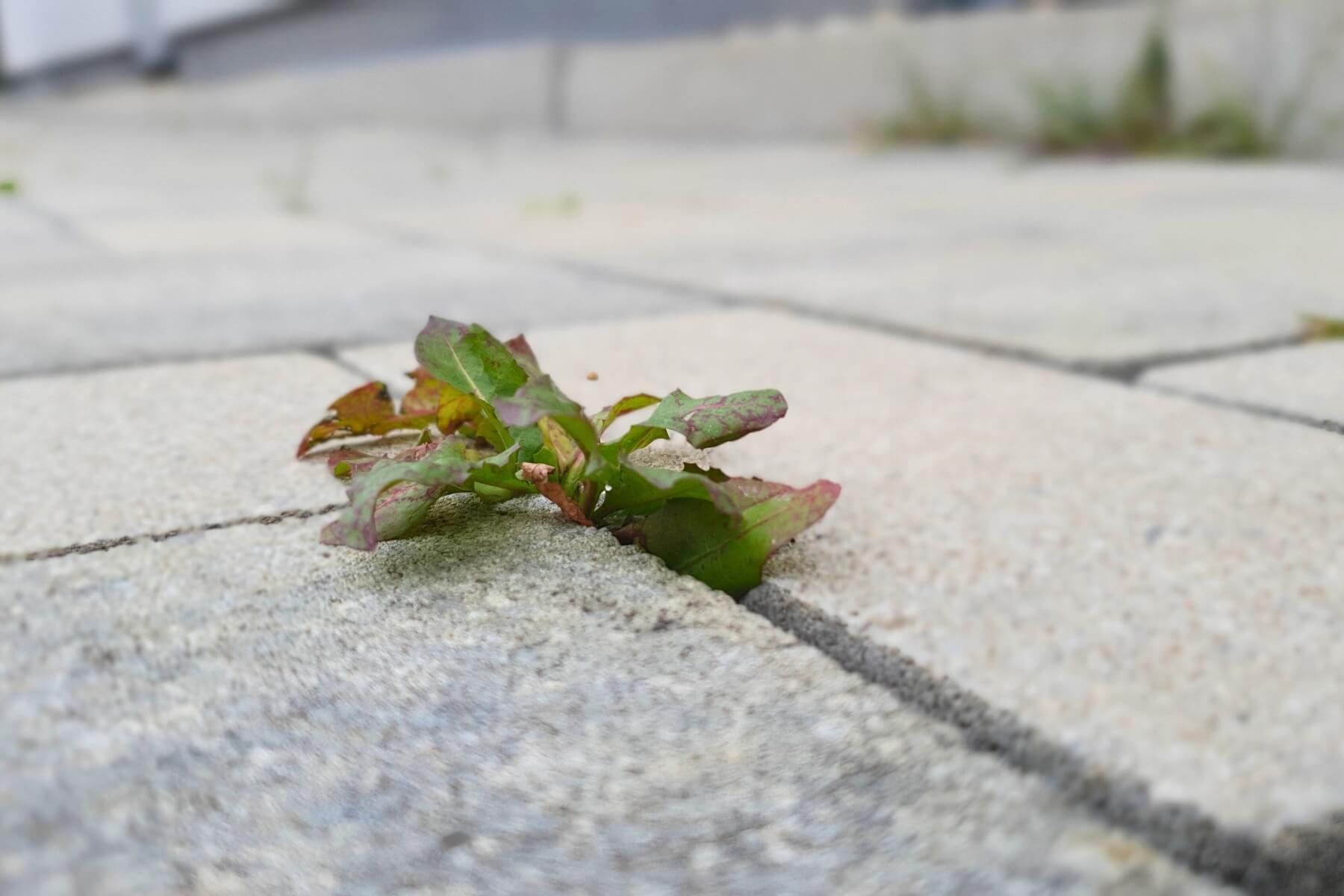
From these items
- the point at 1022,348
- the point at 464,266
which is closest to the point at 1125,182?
the point at 464,266

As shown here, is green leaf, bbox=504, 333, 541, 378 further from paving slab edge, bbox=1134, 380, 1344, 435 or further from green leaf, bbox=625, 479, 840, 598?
paving slab edge, bbox=1134, 380, 1344, 435

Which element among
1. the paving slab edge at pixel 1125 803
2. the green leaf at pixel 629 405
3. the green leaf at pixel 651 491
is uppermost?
the green leaf at pixel 629 405

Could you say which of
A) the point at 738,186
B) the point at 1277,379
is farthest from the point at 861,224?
the point at 1277,379

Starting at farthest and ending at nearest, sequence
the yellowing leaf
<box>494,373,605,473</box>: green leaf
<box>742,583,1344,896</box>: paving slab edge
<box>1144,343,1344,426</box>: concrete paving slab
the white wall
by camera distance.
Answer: the white wall
<box>1144,343,1344,426</box>: concrete paving slab
the yellowing leaf
<box>494,373,605,473</box>: green leaf
<box>742,583,1344,896</box>: paving slab edge

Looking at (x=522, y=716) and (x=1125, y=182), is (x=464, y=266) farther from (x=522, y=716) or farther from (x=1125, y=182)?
(x=1125, y=182)

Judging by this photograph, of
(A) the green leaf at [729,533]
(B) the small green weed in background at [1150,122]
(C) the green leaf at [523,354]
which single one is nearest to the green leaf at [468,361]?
(C) the green leaf at [523,354]

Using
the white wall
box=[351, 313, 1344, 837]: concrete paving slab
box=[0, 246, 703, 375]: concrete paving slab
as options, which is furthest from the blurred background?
the white wall

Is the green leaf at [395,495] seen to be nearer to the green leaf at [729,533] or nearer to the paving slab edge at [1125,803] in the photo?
the green leaf at [729,533]
